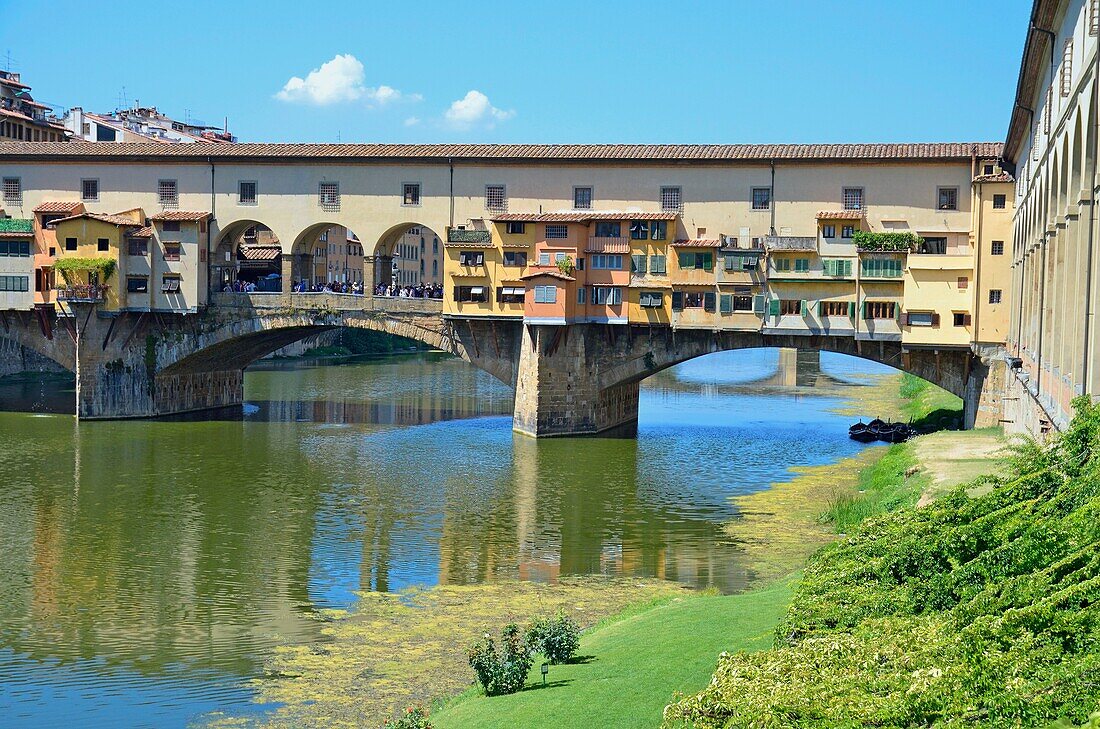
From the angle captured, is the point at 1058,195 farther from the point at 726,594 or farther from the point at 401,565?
the point at 401,565

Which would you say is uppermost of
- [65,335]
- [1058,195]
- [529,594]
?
[1058,195]

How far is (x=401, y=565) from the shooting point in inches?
1122

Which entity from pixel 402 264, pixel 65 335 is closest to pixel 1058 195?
pixel 65 335

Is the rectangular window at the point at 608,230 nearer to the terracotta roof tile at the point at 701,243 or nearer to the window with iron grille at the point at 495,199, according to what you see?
Result: the terracotta roof tile at the point at 701,243

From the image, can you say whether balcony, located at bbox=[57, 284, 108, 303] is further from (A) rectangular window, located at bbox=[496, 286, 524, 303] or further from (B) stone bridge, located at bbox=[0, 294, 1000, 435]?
(A) rectangular window, located at bbox=[496, 286, 524, 303]

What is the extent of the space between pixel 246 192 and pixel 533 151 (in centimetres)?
1106

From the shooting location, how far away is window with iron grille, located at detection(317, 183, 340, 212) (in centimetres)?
4978

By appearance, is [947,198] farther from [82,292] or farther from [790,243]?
[82,292]

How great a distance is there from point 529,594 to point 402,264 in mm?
78802

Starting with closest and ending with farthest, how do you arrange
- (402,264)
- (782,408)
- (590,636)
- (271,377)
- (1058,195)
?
(590,636), (1058,195), (782,408), (271,377), (402,264)

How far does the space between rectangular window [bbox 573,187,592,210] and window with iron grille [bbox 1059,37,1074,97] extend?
968 inches

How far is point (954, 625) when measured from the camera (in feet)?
43.3

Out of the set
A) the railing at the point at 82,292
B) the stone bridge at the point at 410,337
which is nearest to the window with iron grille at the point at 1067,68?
the stone bridge at the point at 410,337

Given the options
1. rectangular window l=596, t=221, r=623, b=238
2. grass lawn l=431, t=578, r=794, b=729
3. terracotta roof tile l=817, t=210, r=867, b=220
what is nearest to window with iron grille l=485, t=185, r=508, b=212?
rectangular window l=596, t=221, r=623, b=238
